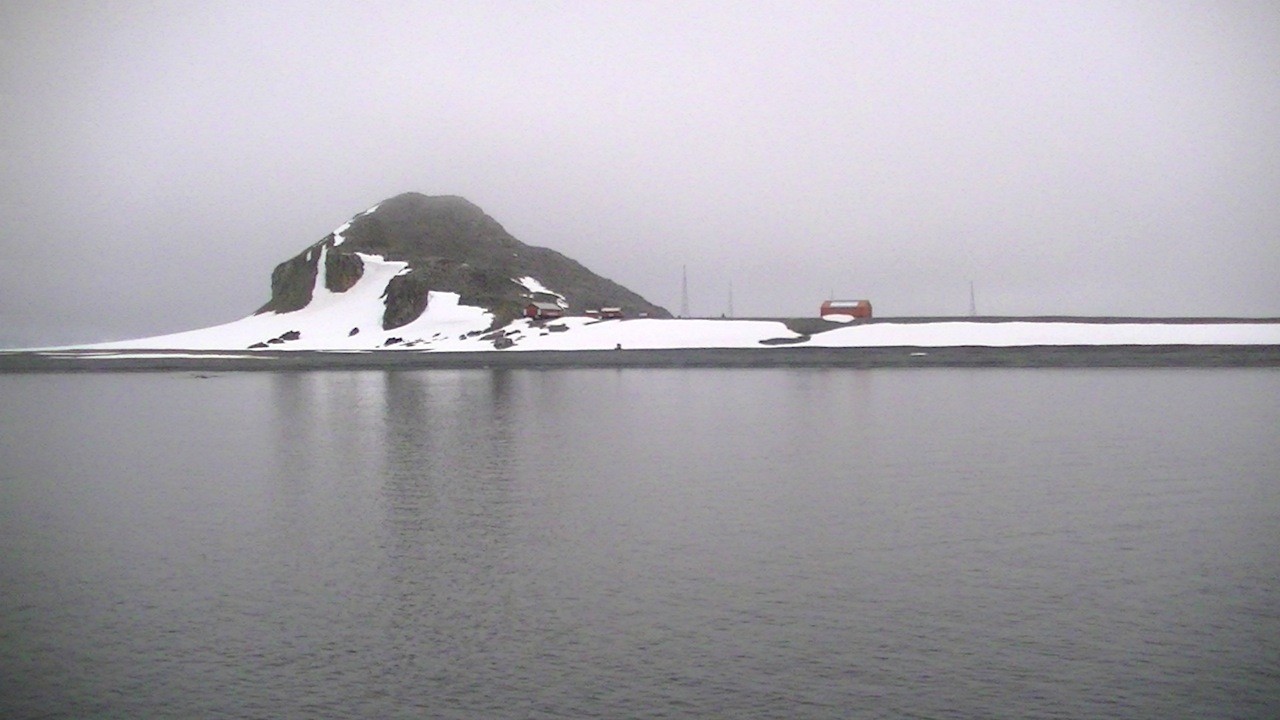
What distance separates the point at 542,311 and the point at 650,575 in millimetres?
127373

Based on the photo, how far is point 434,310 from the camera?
15475cm

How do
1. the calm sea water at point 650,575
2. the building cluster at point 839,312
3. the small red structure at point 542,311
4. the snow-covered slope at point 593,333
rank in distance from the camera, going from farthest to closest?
the small red structure at point 542,311, the building cluster at point 839,312, the snow-covered slope at point 593,333, the calm sea water at point 650,575

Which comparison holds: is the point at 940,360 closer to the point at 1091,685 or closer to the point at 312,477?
the point at 312,477

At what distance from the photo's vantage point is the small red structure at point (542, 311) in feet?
467

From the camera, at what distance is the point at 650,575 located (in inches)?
785

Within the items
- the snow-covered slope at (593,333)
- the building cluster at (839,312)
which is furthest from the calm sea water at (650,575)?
the building cluster at (839,312)

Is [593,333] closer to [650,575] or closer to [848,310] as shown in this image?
[848,310]

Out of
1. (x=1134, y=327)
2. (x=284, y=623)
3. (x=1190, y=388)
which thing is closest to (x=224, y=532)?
(x=284, y=623)

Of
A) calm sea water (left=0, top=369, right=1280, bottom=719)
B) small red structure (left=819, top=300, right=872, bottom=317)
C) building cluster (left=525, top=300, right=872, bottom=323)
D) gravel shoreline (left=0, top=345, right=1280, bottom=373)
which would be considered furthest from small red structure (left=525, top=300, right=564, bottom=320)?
calm sea water (left=0, top=369, right=1280, bottom=719)

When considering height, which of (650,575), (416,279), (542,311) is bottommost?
(650,575)

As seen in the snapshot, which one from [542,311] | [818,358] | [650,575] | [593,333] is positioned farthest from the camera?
[542,311]

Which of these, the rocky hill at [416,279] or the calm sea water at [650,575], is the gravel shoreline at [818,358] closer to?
the rocky hill at [416,279]

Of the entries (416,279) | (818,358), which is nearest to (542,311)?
(416,279)

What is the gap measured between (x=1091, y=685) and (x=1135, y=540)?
9.71 metres
